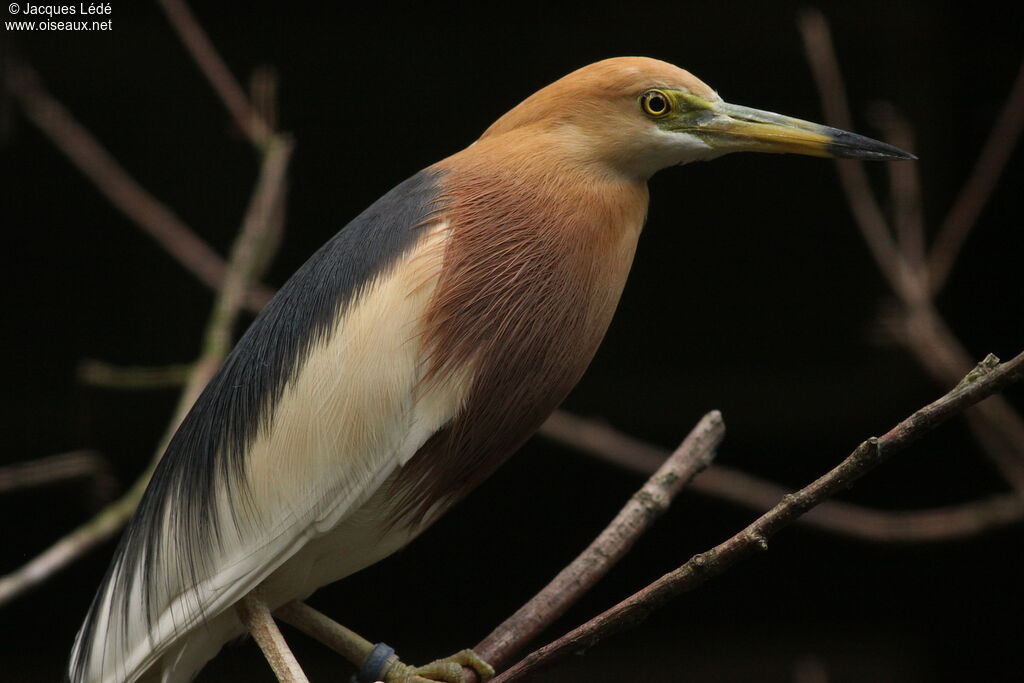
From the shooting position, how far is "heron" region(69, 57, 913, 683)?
43.4 inches

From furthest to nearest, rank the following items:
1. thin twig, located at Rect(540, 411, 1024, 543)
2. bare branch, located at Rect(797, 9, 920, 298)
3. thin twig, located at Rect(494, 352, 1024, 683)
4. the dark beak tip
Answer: thin twig, located at Rect(540, 411, 1024, 543) → bare branch, located at Rect(797, 9, 920, 298) → the dark beak tip → thin twig, located at Rect(494, 352, 1024, 683)

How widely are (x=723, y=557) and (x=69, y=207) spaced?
156cm

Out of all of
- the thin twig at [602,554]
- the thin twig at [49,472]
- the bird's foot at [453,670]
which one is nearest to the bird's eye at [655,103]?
the thin twig at [602,554]

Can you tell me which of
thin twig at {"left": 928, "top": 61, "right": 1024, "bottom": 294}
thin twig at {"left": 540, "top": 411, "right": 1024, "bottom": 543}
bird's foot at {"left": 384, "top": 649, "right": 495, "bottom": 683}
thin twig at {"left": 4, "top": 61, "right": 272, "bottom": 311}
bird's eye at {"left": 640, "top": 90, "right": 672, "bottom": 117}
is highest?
thin twig at {"left": 4, "top": 61, "right": 272, "bottom": 311}

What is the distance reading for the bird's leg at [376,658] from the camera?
1.15 meters

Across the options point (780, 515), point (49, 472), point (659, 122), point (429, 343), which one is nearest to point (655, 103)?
point (659, 122)

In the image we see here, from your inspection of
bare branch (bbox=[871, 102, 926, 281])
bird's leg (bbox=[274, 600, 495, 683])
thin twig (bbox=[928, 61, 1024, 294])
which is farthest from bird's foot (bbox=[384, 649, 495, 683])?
thin twig (bbox=[928, 61, 1024, 294])

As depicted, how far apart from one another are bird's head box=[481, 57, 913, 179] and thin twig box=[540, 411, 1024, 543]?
0.68 meters

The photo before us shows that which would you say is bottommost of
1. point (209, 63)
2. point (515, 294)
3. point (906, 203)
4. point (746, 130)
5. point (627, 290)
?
point (515, 294)

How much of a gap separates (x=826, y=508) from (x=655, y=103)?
100 centimetres

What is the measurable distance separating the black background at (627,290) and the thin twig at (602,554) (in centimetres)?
60

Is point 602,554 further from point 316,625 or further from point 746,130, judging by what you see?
point 746,130

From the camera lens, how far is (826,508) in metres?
1.90

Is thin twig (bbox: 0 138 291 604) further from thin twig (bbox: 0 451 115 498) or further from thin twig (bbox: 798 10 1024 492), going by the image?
thin twig (bbox: 798 10 1024 492)
